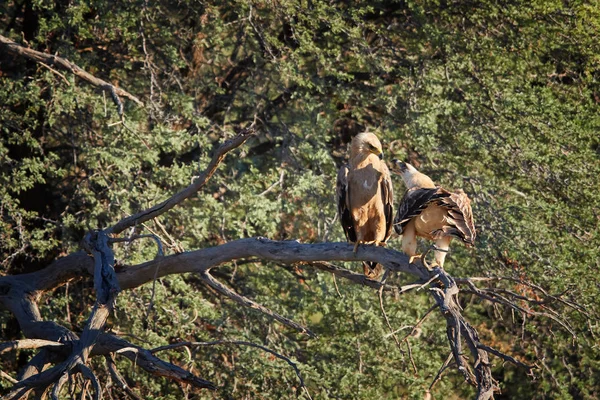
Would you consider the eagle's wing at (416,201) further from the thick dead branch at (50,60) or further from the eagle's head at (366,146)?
the thick dead branch at (50,60)

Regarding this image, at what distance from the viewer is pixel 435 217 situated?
470 cm

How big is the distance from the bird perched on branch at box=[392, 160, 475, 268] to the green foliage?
7.38 feet

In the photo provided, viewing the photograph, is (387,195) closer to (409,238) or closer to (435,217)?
(409,238)

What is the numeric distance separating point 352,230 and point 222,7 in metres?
3.06

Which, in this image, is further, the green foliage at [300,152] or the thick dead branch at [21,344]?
the green foliage at [300,152]

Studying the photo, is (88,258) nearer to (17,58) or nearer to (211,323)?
(211,323)

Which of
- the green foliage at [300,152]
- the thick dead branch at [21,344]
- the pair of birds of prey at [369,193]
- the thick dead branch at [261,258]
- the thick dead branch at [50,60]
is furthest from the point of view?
the green foliage at [300,152]

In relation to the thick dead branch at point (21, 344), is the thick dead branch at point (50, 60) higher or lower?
higher

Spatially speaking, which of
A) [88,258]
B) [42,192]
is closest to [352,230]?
[88,258]

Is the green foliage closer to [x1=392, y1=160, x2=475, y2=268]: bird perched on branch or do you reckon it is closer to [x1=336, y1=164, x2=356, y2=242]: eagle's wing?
[x1=336, y1=164, x2=356, y2=242]: eagle's wing

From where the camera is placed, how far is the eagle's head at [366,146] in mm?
5527

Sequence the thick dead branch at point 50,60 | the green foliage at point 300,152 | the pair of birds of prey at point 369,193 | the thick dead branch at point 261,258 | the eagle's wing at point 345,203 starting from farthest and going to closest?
the green foliage at point 300,152, the thick dead branch at point 50,60, the eagle's wing at point 345,203, the pair of birds of prey at point 369,193, the thick dead branch at point 261,258

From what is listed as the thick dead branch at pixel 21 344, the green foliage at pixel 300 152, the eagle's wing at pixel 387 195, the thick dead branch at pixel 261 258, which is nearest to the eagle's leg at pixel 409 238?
the thick dead branch at pixel 261 258

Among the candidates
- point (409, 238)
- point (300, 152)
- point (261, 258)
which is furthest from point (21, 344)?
point (300, 152)
